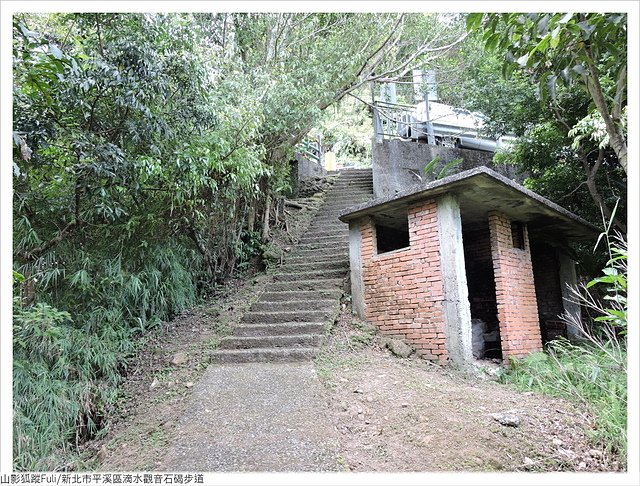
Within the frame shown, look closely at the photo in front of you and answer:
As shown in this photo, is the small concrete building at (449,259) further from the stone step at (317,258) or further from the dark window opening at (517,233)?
the stone step at (317,258)

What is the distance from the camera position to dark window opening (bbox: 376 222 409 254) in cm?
717

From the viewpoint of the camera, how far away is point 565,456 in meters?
3.26

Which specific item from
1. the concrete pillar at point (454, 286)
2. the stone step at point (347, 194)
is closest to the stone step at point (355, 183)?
the stone step at point (347, 194)

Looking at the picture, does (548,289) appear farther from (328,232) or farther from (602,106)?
(602,106)

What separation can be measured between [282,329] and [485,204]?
3341 millimetres

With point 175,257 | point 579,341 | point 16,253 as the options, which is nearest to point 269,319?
point 175,257

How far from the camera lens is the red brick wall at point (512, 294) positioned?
5.93m

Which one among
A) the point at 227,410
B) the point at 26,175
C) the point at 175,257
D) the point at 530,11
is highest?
the point at 530,11

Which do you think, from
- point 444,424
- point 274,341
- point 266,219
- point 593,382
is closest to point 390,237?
point 266,219

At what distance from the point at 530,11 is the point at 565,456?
330cm

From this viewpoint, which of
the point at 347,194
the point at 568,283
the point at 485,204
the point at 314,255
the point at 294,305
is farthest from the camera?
the point at 347,194

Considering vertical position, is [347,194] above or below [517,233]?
above

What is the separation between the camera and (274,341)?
17.5 feet

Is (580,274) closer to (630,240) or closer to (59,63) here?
(630,240)
